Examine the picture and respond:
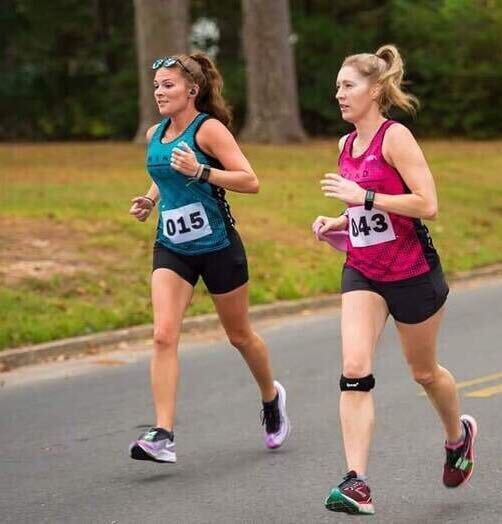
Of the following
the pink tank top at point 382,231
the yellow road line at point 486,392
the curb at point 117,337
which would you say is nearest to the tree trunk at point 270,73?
the curb at point 117,337

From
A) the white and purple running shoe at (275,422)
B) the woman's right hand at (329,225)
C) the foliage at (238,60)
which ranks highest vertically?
the woman's right hand at (329,225)

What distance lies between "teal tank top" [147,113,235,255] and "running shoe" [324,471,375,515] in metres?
1.83

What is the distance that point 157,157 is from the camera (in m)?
7.18

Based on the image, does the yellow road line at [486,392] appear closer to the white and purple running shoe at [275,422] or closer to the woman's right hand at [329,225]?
the white and purple running shoe at [275,422]

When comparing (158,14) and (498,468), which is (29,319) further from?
(158,14)

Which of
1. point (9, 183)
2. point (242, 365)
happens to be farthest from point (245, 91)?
point (242, 365)

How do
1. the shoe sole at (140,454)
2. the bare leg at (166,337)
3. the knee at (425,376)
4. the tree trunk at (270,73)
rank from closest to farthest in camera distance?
the knee at (425,376)
the shoe sole at (140,454)
the bare leg at (166,337)
the tree trunk at (270,73)

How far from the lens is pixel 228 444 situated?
7918mm

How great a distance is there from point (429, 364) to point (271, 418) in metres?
1.65

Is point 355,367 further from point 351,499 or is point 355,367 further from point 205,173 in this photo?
point 205,173

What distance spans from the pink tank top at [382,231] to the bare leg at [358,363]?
13cm

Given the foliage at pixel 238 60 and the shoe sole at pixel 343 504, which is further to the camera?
the foliage at pixel 238 60

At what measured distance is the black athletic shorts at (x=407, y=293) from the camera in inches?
245

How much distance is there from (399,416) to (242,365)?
8.43 ft
